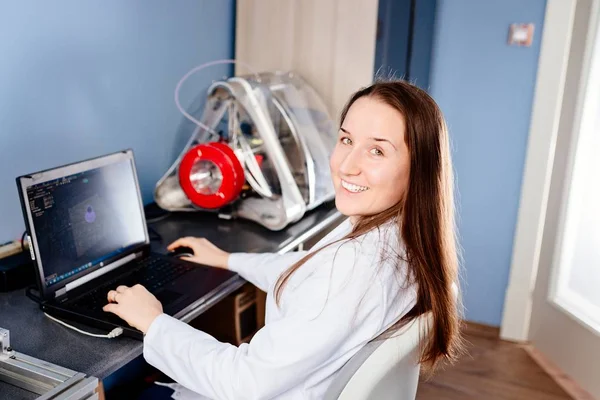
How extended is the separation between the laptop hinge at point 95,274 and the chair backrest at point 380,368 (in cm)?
66

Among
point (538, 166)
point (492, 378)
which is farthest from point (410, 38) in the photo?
point (492, 378)

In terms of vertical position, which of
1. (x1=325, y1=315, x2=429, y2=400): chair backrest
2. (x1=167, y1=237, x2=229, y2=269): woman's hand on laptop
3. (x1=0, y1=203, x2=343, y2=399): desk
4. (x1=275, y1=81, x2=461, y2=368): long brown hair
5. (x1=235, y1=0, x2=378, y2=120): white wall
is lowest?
(x1=0, y1=203, x2=343, y2=399): desk

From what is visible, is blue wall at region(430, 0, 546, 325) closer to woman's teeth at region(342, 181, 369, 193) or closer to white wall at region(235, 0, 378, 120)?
white wall at region(235, 0, 378, 120)

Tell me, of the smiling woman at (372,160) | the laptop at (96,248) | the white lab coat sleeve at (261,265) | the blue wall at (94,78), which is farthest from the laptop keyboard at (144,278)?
the smiling woman at (372,160)

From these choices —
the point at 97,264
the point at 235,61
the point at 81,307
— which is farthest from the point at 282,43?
the point at 81,307

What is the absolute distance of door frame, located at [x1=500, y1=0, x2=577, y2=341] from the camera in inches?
96.3

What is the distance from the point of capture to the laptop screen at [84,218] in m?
1.30

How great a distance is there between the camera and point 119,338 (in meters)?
1.20

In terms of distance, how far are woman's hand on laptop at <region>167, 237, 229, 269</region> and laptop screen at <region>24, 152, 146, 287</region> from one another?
10 cm

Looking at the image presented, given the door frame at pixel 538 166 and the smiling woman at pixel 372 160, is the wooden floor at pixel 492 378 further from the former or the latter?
the smiling woman at pixel 372 160

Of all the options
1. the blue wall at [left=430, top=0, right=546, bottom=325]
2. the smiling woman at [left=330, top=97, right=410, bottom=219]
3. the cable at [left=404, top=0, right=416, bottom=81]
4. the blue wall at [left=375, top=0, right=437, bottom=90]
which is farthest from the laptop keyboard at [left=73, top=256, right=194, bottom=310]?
the blue wall at [left=430, top=0, right=546, bottom=325]

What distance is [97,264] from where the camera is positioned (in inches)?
57.3

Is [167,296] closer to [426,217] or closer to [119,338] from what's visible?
[119,338]

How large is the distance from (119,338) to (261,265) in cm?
43
